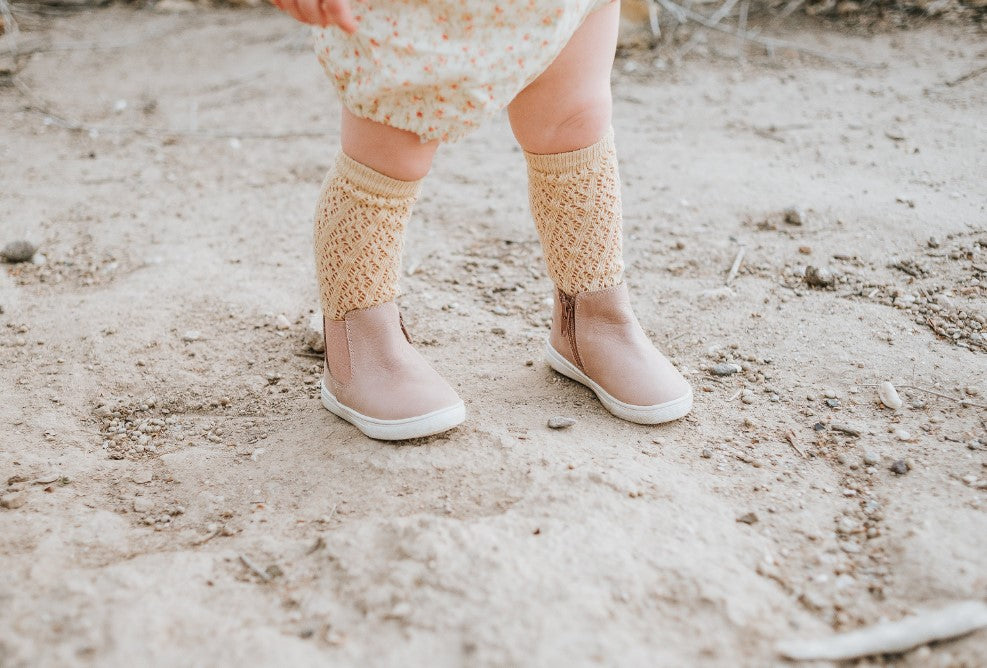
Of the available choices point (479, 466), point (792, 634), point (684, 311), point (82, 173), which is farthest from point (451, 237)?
point (792, 634)

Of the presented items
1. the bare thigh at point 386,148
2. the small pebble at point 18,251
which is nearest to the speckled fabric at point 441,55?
the bare thigh at point 386,148

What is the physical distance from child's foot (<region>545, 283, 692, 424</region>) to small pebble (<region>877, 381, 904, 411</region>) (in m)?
0.35

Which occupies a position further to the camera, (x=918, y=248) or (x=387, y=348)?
(x=918, y=248)

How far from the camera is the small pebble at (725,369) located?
1.65 m

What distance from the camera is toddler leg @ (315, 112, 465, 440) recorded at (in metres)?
1.30

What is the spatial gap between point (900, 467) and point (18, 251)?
203cm

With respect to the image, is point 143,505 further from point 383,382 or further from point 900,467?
point 900,467

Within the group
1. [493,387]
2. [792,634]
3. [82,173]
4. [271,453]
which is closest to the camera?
[792,634]

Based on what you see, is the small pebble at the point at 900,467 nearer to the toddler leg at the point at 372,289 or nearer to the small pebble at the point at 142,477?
the toddler leg at the point at 372,289

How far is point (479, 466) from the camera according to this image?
1354 millimetres

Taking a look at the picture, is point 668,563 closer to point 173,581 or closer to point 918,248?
point 173,581

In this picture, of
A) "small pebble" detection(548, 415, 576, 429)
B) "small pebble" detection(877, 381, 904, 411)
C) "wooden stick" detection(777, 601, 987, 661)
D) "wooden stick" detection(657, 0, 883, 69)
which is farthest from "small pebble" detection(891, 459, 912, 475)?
"wooden stick" detection(657, 0, 883, 69)

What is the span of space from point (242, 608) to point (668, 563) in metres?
0.55

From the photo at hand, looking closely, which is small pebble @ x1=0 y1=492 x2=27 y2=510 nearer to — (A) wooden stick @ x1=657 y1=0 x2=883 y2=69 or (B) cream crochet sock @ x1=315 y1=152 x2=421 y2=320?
(B) cream crochet sock @ x1=315 y1=152 x2=421 y2=320
